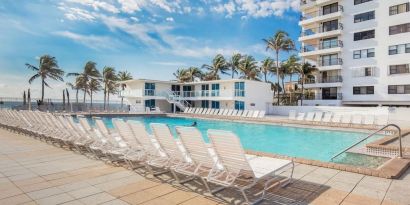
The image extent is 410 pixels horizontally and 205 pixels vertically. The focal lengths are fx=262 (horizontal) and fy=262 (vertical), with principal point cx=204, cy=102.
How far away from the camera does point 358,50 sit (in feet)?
103

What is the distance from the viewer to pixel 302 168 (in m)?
5.48

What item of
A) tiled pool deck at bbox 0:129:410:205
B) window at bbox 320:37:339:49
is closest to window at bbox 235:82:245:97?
window at bbox 320:37:339:49

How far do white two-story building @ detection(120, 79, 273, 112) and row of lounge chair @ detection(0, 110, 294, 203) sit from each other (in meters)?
24.9

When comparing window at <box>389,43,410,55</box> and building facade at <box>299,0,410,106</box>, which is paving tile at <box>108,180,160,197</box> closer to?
building facade at <box>299,0,410,106</box>

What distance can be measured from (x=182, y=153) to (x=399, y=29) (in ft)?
108

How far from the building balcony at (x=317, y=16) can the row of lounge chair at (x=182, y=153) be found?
33515 millimetres

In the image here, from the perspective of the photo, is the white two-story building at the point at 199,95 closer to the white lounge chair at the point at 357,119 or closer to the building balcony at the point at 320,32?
the building balcony at the point at 320,32

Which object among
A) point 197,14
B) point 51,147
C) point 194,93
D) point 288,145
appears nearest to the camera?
point 51,147

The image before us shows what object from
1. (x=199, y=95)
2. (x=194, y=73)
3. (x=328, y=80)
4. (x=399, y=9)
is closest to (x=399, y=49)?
(x=399, y=9)

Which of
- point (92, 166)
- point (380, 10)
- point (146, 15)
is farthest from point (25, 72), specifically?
point (380, 10)

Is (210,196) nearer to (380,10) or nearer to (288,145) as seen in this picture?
(288,145)

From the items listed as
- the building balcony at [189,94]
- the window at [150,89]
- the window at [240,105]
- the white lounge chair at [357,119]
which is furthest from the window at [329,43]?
the window at [150,89]

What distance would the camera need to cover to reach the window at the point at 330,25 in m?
33.5

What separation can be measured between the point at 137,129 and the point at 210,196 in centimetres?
196
